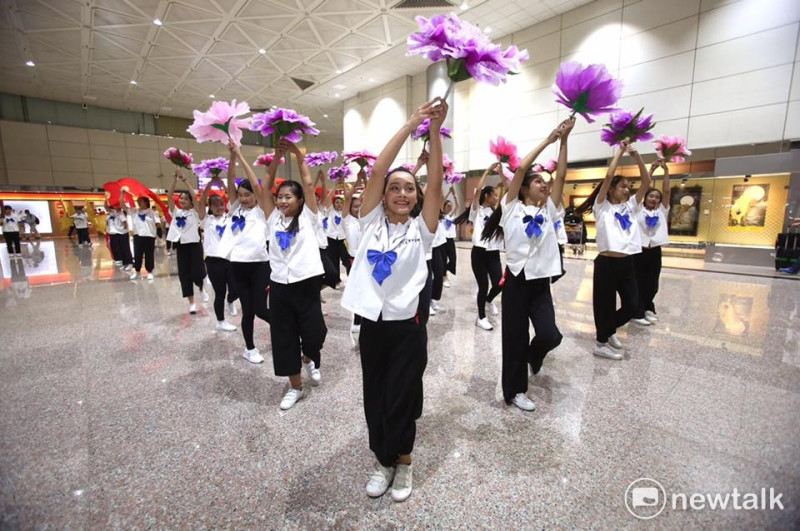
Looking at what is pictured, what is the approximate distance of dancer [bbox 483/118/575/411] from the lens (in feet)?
8.35

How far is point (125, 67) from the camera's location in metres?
14.5

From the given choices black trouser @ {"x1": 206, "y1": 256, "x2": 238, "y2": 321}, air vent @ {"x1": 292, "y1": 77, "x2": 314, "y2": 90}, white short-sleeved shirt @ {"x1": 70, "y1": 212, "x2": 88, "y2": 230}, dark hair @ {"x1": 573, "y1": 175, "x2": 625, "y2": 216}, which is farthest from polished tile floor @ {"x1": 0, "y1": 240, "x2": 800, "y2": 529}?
air vent @ {"x1": 292, "y1": 77, "x2": 314, "y2": 90}

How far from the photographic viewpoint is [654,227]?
4496 millimetres

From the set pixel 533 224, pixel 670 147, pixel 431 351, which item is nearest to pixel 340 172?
pixel 431 351

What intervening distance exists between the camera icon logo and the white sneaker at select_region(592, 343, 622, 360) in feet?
5.78

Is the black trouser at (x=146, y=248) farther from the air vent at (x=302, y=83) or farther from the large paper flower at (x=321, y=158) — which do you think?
the air vent at (x=302, y=83)

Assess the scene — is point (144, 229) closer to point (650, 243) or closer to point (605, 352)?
point (605, 352)

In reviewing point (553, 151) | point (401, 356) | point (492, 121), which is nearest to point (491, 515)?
point (401, 356)

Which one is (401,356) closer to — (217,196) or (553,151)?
(217,196)

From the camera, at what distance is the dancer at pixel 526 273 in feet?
8.35

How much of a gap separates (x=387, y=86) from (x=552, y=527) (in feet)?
58.2

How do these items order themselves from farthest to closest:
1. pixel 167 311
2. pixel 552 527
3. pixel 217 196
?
pixel 167 311 < pixel 217 196 < pixel 552 527

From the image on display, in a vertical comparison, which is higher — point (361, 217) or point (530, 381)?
point (361, 217)

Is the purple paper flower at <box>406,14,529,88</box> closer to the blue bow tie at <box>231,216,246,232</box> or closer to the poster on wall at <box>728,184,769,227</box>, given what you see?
the blue bow tie at <box>231,216,246,232</box>
